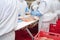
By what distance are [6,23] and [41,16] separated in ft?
3.38

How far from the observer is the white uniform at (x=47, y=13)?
2.30m

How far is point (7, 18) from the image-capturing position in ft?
4.94

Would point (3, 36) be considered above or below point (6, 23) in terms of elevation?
below

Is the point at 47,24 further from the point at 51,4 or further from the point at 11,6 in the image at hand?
the point at 11,6

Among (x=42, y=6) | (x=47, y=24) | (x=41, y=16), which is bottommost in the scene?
(x=47, y=24)

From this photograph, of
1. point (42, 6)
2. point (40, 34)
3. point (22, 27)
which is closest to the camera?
point (40, 34)

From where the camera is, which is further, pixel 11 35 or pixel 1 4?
pixel 11 35

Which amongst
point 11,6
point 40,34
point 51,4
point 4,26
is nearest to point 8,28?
point 4,26

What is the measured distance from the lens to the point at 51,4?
236 centimetres

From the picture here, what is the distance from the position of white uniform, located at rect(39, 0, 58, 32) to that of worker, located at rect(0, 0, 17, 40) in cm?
85

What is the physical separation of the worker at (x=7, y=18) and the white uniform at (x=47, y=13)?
2.80 feet

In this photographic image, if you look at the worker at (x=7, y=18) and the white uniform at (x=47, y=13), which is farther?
the white uniform at (x=47, y=13)

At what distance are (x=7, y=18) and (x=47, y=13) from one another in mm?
1080

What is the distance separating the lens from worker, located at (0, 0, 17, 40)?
4.74 ft
